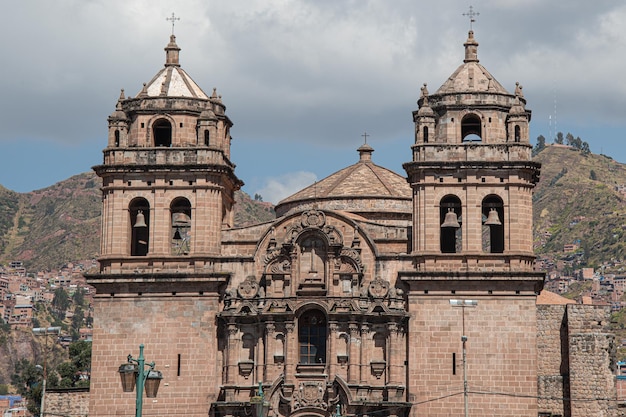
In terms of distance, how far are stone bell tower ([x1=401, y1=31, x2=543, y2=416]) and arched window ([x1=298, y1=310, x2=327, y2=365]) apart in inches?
131

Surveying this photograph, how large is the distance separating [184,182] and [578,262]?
140767 mm

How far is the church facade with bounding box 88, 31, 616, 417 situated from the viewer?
50.8 m

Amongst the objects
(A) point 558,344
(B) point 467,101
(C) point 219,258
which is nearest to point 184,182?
(C) point 219,258

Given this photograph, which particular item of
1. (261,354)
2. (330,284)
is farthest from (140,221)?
(330,284)

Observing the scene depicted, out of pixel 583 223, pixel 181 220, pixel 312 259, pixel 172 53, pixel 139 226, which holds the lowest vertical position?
pixel 312 259

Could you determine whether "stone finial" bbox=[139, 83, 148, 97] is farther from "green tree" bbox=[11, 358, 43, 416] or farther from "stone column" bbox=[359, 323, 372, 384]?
"green tree" bbox=[11, 358, 43, 416]

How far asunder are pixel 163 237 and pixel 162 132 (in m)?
4.72

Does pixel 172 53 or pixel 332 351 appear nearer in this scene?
pixel 332 351

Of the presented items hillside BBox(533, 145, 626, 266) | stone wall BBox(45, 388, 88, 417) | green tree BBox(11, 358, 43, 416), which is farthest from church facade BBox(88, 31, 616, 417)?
hillside BBox(533, 145, 626, 266)

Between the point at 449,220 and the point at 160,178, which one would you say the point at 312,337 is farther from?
the point at 160,178

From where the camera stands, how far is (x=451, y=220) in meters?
52.0

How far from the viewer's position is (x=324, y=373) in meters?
51.5

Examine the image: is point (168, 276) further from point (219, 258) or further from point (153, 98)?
point (153, 98)

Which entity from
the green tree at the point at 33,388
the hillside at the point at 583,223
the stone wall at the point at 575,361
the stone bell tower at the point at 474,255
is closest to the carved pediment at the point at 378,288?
the stone bell tower at the point at 474,255
